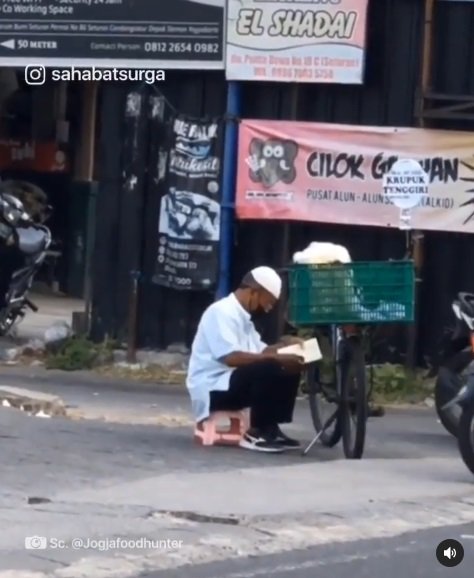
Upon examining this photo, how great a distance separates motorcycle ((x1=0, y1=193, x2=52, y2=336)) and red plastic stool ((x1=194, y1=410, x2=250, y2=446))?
540 cm

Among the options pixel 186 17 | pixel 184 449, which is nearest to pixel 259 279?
pixel 184 449

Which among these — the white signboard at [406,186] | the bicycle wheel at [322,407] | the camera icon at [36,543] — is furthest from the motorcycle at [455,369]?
the camera icon at [36,543]

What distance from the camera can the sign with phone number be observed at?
1504 cm

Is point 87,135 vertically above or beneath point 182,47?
beneath

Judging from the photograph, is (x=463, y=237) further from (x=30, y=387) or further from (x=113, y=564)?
(x=113, y=564)

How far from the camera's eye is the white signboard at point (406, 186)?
14477mm

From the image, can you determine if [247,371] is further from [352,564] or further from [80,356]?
[80,356]

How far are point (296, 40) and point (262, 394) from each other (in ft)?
15.0

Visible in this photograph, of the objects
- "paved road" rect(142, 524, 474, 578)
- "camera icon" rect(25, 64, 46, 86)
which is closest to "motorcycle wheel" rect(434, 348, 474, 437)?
"paved road" rect(142, 524, 474, 578)

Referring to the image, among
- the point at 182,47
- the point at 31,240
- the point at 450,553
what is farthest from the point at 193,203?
the point at 450,553

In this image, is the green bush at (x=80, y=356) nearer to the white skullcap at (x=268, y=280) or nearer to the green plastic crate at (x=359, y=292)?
the white skullcap at (x=268, y=280)

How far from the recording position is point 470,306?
38.7 feet

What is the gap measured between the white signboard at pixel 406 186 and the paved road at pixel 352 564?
20.3 ft

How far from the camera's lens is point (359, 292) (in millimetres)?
10961
